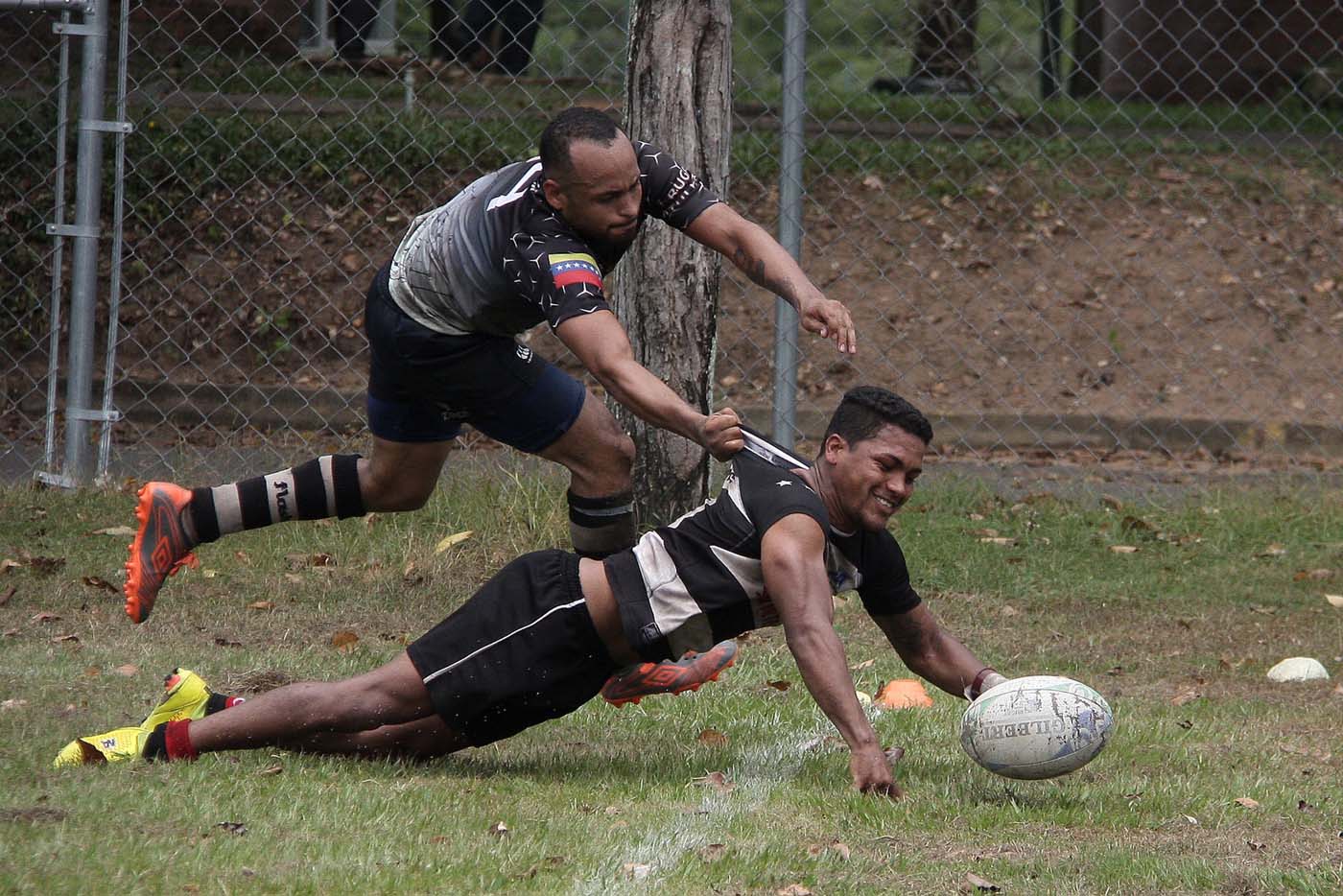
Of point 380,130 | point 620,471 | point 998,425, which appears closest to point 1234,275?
point 998,425

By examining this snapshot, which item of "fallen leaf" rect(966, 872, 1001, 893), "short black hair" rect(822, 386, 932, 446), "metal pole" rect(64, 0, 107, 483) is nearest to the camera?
"fallen leaf" rect(966, 872, 1001, 893)

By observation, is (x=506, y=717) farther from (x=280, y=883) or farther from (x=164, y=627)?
(x=164, y=627)

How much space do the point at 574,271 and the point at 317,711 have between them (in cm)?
138

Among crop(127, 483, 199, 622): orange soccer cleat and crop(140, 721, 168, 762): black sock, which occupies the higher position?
crop(127, 483, 199, 622): orange soccer cleat

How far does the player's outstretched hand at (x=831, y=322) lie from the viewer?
4609 mm

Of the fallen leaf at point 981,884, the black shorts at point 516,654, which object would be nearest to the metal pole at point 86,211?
the black shorts at point 516,654

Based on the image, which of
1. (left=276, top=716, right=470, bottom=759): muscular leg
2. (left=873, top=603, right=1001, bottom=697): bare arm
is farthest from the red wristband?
(left=276, top=716, right=470, bottom=759): muscular leg

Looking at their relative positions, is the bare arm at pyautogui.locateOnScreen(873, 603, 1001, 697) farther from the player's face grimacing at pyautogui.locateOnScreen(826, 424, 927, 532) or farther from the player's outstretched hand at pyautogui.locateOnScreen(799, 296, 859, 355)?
the player's outstretched hand at pyautogui.locateOnScreen(799, 296, 859, 355)

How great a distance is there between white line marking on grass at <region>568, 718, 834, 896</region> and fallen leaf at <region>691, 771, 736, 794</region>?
0.7 inches

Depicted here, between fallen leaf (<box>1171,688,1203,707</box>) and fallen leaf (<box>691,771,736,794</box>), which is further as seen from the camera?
fallen leaf (<box>1171,688,1203,707</box>)

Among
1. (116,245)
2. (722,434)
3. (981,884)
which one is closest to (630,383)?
(722,434)

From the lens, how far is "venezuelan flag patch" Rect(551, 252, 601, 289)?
462 cm

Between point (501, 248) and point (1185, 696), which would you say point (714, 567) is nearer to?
point (501, 248)

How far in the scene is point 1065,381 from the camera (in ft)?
36.6
